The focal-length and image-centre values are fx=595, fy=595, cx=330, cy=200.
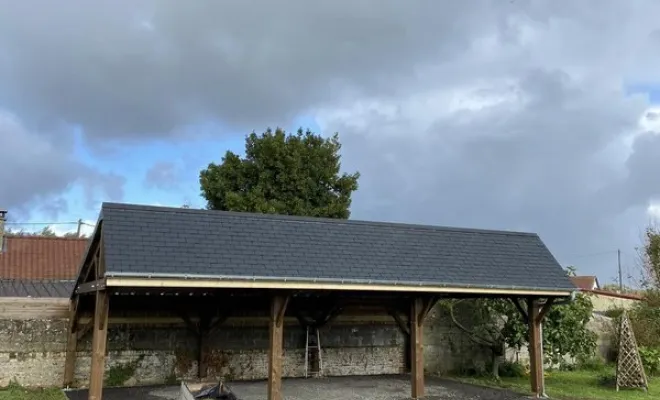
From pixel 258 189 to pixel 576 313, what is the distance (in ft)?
35.6

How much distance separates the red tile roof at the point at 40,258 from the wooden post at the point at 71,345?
28.2ft

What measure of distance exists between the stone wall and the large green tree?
7462 millimetres

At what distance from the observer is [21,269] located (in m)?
19.0

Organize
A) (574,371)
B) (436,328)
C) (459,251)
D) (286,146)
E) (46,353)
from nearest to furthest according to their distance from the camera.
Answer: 1. (46,353)
2. (459,251)
3. (436,328)
4. (574,371)
5. (286,146)

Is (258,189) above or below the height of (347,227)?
above

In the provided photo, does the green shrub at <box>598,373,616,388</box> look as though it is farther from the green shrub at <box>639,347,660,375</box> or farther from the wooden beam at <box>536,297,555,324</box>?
the wooden beam at <box>536,297,555,324</box>

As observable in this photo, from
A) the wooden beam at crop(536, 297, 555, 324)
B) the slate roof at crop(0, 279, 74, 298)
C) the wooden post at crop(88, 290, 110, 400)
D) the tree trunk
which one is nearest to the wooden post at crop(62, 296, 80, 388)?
the slate roof at crop(0, 279, 74, 298)

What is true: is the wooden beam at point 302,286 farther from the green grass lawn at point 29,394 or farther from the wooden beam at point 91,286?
the green grass lawn at point 29,394

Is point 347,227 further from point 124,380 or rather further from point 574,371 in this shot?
point 574,371

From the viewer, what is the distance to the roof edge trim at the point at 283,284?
7336mm

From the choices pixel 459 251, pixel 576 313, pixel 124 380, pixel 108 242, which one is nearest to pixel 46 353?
pixel 124 380

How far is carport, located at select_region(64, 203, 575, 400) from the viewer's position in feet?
25.7

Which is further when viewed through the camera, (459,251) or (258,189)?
(258,189)

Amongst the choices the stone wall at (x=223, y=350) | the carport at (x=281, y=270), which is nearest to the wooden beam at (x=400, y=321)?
the carport at (x=281, y=270)
